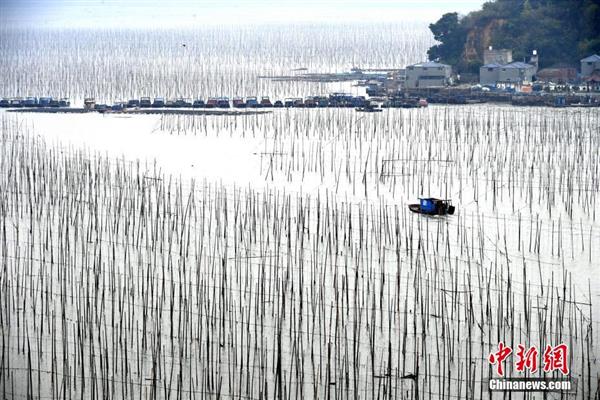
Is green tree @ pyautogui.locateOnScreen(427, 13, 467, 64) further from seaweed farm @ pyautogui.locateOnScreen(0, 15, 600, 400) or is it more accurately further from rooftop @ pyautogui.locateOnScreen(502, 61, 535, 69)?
seaweed farm @ pyautogui.locateOnScreen(0, 15, 600, 400)

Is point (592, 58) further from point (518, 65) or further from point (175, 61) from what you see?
point (175, 61)

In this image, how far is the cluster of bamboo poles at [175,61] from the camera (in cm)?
1764

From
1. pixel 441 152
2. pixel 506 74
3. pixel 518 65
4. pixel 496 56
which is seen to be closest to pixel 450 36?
pixel 496 56

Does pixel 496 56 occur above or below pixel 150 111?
above

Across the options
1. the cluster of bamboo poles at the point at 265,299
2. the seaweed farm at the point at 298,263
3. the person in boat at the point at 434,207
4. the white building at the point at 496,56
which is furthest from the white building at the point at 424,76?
the person in boat at the point at 434,207

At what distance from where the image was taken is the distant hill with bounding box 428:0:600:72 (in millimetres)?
18859

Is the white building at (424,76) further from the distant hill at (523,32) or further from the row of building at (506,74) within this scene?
the distant hill at (523,32)

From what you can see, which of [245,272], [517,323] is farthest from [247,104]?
[517,323]

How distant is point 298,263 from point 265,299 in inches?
27.6

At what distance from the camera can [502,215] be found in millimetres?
6902

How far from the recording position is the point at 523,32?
19.9 m

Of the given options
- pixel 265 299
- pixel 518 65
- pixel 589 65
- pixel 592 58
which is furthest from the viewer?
pixel 518 65

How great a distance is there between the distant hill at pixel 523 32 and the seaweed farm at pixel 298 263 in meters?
8.20

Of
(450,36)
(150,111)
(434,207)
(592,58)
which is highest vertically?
(450,36)
